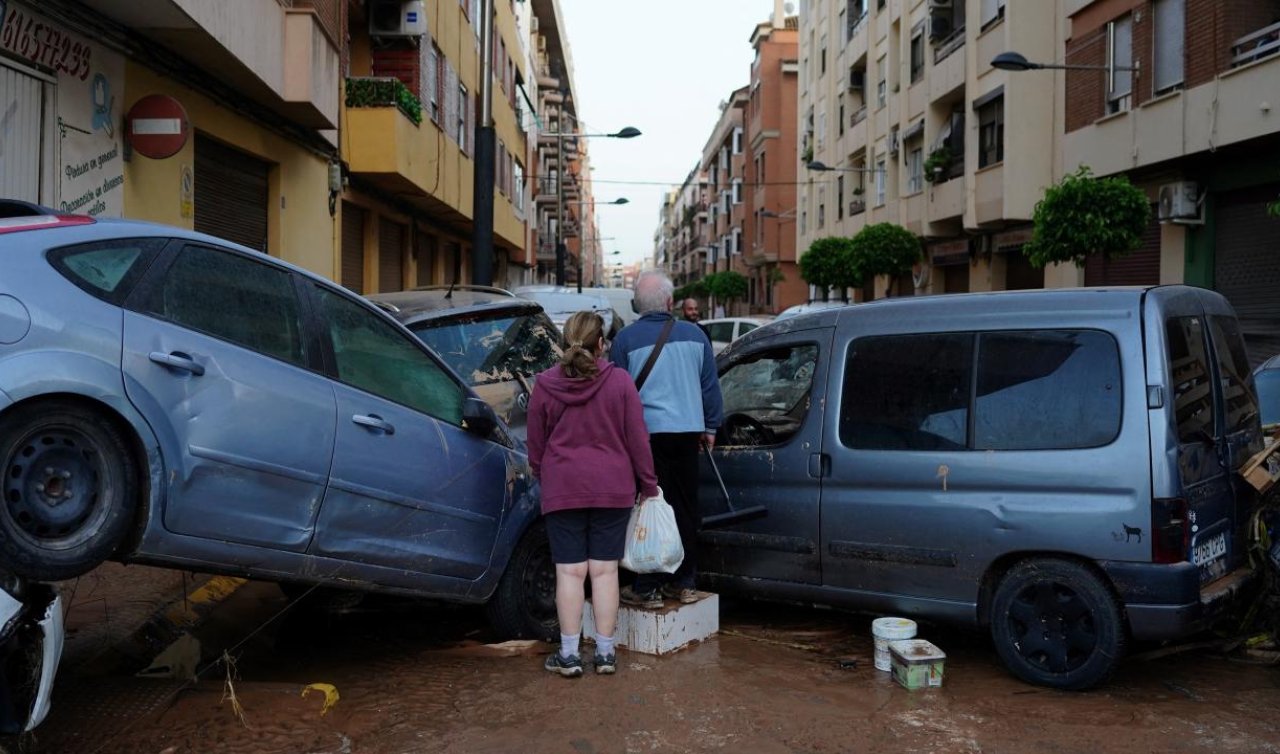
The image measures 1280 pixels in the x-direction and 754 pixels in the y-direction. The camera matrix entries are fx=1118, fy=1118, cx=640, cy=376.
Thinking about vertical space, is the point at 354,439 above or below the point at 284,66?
below

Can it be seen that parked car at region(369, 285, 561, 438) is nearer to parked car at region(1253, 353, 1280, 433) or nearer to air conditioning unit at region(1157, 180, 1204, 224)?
parked car at region(1253, 353, 1280, 433)

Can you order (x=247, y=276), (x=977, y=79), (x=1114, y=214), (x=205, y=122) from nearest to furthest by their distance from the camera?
(x=247, y=276)
(x=205, y=122)
(x=1114, y=214)
(x=977, y=79)

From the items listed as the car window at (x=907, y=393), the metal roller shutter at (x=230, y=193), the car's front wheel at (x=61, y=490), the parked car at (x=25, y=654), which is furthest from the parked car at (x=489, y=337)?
the metal roller shutter at (x=230, y=193)

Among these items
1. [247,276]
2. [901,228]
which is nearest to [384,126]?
[247,276]

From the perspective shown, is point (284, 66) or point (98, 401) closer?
point (98, 401)

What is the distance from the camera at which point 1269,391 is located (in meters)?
7.79

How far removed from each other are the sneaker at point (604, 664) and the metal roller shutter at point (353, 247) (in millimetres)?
12976

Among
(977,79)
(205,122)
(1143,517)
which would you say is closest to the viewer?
(1143,517)

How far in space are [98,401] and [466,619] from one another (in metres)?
3.15

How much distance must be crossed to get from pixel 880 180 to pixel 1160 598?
34.4 metres

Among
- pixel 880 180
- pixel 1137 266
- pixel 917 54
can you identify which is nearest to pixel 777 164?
pixel 880 180

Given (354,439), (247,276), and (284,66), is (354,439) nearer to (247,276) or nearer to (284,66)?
(247,276)

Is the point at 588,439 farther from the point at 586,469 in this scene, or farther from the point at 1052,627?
the point at 1052,627

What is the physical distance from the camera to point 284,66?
11953 mm
